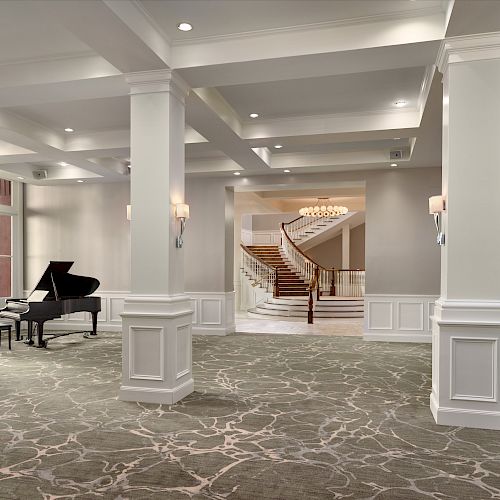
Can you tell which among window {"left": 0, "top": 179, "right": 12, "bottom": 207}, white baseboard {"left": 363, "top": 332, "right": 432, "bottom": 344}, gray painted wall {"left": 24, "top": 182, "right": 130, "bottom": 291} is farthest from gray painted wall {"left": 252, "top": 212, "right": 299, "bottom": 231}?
white baseboard {"left": 363, "top": 332, "right": 432, "bottom": 344}

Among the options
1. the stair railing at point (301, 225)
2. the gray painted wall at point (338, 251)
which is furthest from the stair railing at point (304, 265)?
the gray painted wall at point (338, 251)

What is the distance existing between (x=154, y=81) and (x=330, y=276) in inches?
543

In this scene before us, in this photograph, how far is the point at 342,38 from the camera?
184 inches

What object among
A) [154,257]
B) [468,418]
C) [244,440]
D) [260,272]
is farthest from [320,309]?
[244,440]

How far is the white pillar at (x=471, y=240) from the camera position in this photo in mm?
4328

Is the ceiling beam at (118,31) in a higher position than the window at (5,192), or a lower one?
higher

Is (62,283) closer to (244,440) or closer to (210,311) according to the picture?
(210,311)

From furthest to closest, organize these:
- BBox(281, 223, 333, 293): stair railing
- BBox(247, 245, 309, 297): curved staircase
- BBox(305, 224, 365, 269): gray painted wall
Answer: BBox(305, 224, 365, 269): gray painted wall → BBox(281, 223, 333, 293): stair railing → BBox(247, 245, 309, 297): curved staircase

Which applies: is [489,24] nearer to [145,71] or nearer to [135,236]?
[145,71]

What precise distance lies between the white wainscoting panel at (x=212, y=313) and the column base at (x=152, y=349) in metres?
5.17

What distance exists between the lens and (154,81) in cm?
521

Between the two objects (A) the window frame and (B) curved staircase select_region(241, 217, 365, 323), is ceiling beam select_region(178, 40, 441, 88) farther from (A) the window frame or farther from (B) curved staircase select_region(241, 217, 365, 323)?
(B) curved staircase select_region(241, 217, 365, 323)

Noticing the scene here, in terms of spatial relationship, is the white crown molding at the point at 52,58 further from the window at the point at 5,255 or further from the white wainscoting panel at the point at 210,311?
the window at the point at 5,255

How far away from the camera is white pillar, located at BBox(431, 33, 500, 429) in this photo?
4.33 m
